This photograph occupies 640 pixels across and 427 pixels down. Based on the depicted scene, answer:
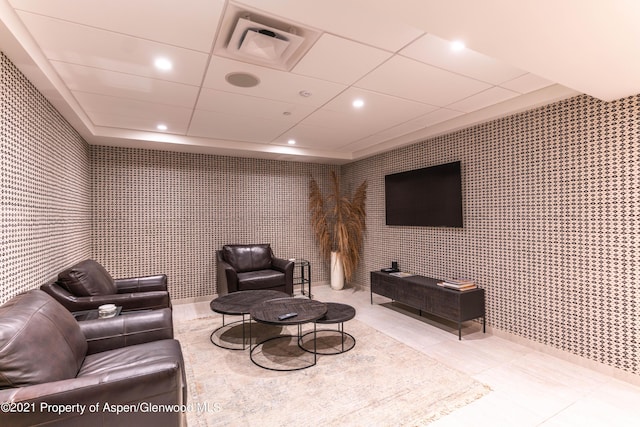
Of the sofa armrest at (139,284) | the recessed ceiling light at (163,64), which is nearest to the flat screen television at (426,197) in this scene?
the recessed ceiling light at (163,64)

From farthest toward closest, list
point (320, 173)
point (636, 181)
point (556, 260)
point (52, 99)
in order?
point (320, 173) → point (556, 260) → point (52, 99) → point (636, 181)

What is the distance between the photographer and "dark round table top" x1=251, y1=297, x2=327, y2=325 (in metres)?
2.72

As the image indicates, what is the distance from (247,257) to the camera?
5.04 m

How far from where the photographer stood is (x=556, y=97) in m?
2.81

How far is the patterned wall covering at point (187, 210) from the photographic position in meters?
4.55

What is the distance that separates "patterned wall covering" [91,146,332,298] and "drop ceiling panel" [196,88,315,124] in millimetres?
1994

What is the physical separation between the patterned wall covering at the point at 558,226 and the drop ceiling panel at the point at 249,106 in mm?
2087

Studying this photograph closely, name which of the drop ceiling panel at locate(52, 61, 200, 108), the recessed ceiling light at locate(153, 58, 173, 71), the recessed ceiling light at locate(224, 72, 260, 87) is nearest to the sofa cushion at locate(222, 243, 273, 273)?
the drop ceiling panel at locate(52, 61, 200, 108)

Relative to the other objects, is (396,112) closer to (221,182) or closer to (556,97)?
(556,97)

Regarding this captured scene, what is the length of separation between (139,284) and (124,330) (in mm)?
1673

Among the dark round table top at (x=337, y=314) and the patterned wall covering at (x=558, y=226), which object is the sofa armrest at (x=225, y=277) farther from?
the patterned wall covering at (x=558, y=226)

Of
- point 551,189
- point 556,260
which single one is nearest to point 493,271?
point 556,260

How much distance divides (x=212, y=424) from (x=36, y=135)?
2645 millimetres

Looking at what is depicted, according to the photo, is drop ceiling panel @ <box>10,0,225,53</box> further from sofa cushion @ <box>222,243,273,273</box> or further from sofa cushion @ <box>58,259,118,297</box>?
sofa cushion @ <box>222,243,273,273</box>
